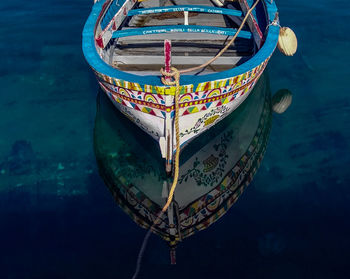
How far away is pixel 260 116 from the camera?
7160mm

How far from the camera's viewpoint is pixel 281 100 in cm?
766

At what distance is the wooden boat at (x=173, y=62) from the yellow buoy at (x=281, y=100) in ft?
4.43

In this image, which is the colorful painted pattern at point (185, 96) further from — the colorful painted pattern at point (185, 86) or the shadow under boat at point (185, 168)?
the shadow under boat at point (185, 168)

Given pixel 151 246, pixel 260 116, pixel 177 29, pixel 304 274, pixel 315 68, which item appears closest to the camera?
pixel 304 274

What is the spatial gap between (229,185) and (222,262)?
55.0 inches

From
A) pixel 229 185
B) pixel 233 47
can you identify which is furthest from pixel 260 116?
pixel 229 185

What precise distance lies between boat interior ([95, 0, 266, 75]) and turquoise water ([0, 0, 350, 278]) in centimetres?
141

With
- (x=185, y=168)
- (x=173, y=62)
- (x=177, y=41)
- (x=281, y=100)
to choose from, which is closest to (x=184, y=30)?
(x=173, y=62)

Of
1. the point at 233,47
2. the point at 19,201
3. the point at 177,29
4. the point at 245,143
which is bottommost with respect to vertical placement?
the point at 19,201

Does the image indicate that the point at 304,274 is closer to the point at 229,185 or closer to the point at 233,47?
the point at 229,185

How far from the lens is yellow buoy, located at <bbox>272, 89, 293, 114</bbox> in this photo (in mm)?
7466

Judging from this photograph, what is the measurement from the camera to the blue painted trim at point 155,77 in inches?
186

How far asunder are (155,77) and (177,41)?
9.75 ft

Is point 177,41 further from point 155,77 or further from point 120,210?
point 120,210
